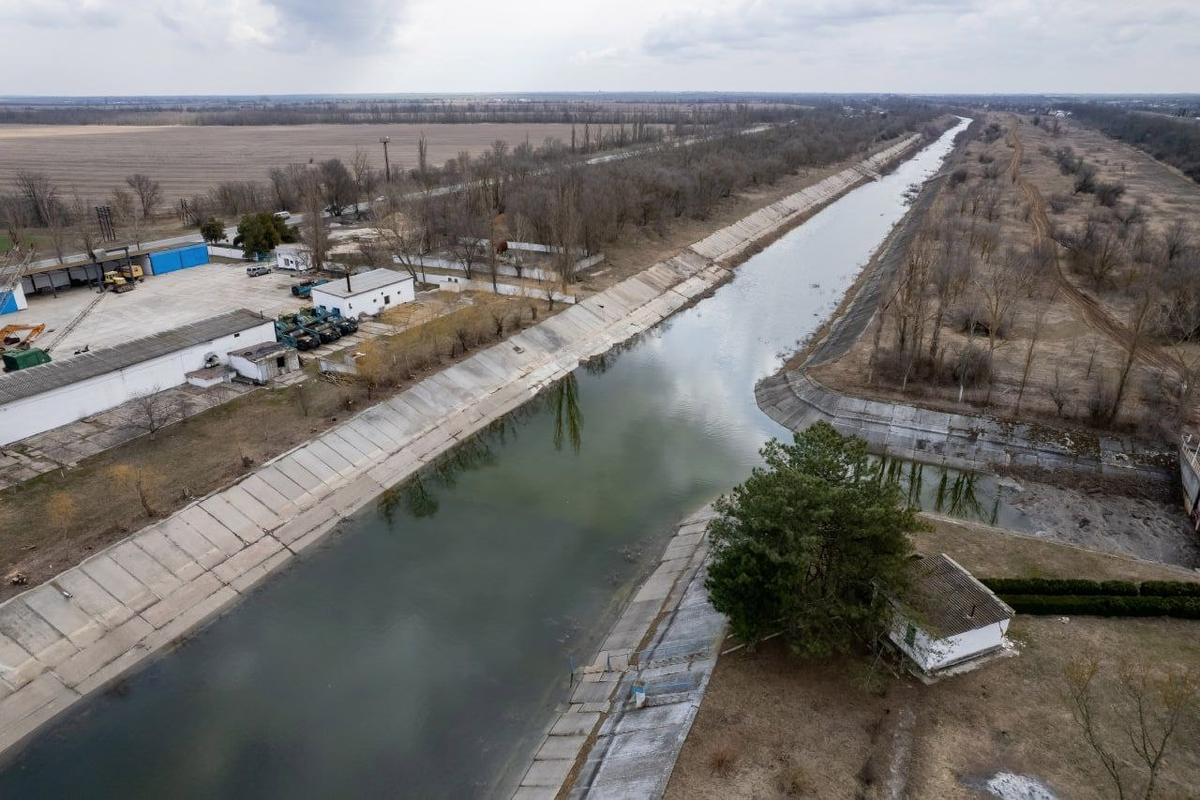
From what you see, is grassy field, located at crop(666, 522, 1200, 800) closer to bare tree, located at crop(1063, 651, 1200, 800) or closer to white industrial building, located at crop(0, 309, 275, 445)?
bare tree, located at crop(1063, 651, 1200, 800)

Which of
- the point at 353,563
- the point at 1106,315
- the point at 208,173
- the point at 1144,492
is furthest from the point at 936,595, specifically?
the point at 208,173

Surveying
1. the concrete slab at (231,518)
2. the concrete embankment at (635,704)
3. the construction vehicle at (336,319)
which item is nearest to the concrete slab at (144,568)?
the concrete slab at (231,518)

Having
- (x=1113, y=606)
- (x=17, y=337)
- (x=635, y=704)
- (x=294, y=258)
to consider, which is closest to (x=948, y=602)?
(x=1113, y=606)

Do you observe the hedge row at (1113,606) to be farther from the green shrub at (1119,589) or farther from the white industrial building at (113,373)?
the white industrial building at (113,373)

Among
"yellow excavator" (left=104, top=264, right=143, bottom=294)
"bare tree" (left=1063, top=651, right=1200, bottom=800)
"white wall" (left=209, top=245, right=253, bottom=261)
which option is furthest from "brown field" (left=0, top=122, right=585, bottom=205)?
"bare tree" (left=1063, top=651, right=1200, bottom=800)

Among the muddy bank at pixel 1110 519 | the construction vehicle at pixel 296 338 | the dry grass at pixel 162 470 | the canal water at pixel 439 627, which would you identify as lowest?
the canal water at pixel 439 627

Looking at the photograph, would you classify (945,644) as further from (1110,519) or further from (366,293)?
(366,293)
